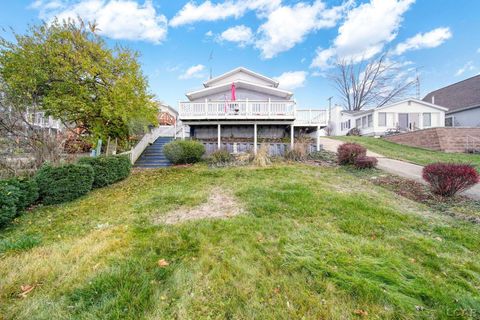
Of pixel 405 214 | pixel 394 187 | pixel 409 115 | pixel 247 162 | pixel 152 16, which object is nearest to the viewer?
pixel 405 214

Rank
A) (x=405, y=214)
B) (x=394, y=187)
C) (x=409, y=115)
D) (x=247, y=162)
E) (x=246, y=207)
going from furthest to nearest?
(x=409, y=115) → (x=247, y=162) → (x=394, y=187) → (x=246, y=207) → (x=405, y=214)

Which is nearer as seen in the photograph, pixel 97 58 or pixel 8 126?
pixel 8 126

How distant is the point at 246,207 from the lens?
16.7 feet

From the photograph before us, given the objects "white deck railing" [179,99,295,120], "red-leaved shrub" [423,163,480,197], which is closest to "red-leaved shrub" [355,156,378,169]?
"red-leaved shrub" [423,163,480,197]

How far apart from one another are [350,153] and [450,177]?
4443mm

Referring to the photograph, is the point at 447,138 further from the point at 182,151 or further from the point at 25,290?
the point at 25,290

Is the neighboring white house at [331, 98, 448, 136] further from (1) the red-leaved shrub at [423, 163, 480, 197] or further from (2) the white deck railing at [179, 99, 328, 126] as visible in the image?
(1) the red-leaved shrub at [423, 163, 480, 197]

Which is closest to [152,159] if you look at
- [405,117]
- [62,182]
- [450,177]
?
[62,182]

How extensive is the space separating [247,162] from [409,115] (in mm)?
21574

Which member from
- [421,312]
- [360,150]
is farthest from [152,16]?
[421,312]

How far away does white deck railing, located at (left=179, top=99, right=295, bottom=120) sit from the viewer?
488 inches

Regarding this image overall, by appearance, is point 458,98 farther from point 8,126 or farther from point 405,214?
point 8,126

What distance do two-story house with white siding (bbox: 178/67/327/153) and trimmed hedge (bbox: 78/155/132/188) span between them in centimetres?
521

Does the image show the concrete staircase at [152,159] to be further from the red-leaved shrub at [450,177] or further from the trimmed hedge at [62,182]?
the red-leaved shrub at [450,177]
